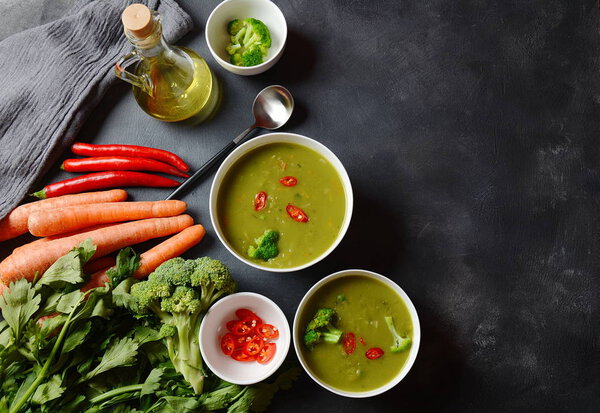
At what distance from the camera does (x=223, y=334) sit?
3.03 metres

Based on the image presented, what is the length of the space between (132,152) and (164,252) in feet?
2.15

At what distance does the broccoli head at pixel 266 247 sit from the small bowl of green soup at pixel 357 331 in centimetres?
30

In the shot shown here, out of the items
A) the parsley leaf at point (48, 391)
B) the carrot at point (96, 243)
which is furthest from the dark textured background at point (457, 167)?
the parsley leaf at point (48, 391)

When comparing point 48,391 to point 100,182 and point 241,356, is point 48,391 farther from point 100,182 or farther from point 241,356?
point 100,182

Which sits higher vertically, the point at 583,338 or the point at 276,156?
the point at 276,156

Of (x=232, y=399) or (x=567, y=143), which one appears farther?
(x=567, y=143)

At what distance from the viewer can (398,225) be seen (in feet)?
10.7

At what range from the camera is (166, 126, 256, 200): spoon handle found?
3238mm

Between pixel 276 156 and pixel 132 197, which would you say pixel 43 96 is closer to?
pixel 132 197

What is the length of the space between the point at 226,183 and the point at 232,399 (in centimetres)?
120

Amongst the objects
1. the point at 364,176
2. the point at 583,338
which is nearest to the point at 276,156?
the point at 364,176

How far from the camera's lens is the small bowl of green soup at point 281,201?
9.58ft

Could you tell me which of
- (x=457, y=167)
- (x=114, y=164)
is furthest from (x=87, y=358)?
(x=457, y=167)

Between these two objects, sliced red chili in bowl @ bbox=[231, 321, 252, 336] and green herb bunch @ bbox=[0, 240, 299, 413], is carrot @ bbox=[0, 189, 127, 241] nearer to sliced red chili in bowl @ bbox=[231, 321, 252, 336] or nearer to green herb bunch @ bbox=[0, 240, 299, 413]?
green herb bunch @ bbox=[0, 240, 299, 413]
